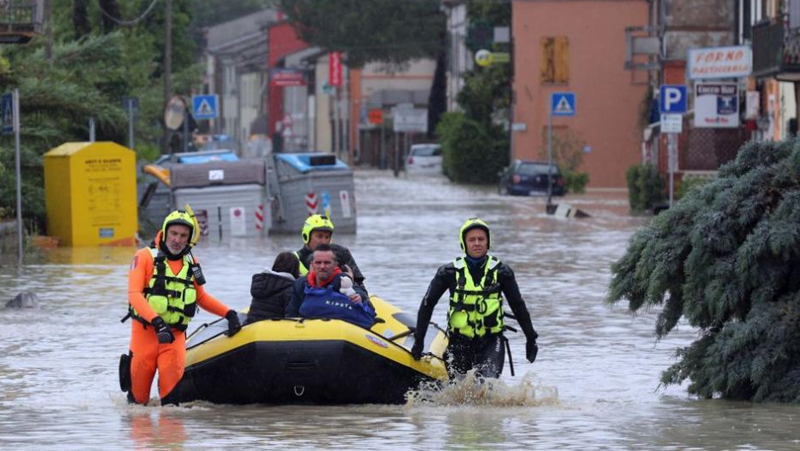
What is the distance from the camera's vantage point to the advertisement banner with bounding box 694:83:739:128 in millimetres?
38062

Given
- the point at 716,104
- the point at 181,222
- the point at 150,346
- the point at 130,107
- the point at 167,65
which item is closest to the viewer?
the point at 181,222

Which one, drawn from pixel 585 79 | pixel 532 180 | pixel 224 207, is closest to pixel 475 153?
pixel 585 79

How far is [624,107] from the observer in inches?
2879

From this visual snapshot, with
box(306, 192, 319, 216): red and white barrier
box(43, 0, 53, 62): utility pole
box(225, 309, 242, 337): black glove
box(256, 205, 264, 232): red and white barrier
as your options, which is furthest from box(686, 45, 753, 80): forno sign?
box(225, 309, 242, 337): black glove

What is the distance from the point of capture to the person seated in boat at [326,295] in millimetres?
13227

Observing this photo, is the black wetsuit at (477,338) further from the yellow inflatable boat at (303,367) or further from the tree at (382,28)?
the tree at (382,28)

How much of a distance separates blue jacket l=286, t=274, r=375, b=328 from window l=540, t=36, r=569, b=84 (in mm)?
61104

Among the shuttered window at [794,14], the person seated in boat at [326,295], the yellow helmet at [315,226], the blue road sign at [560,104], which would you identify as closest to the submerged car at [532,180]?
the blue road sign at [560,104]

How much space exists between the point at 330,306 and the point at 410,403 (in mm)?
848

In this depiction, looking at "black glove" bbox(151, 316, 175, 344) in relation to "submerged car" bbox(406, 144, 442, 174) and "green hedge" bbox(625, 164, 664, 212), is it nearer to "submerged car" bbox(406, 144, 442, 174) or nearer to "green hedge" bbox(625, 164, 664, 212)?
"green hedge" bbox(625, 164, 664, 212)

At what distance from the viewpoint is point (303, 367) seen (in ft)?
42.0

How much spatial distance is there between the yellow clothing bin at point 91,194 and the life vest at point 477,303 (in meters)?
20.1

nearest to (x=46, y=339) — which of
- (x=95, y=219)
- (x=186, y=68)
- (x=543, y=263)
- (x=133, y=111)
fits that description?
(x=543, y=263)

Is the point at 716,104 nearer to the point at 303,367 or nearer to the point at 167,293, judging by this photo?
the point at 303,367
